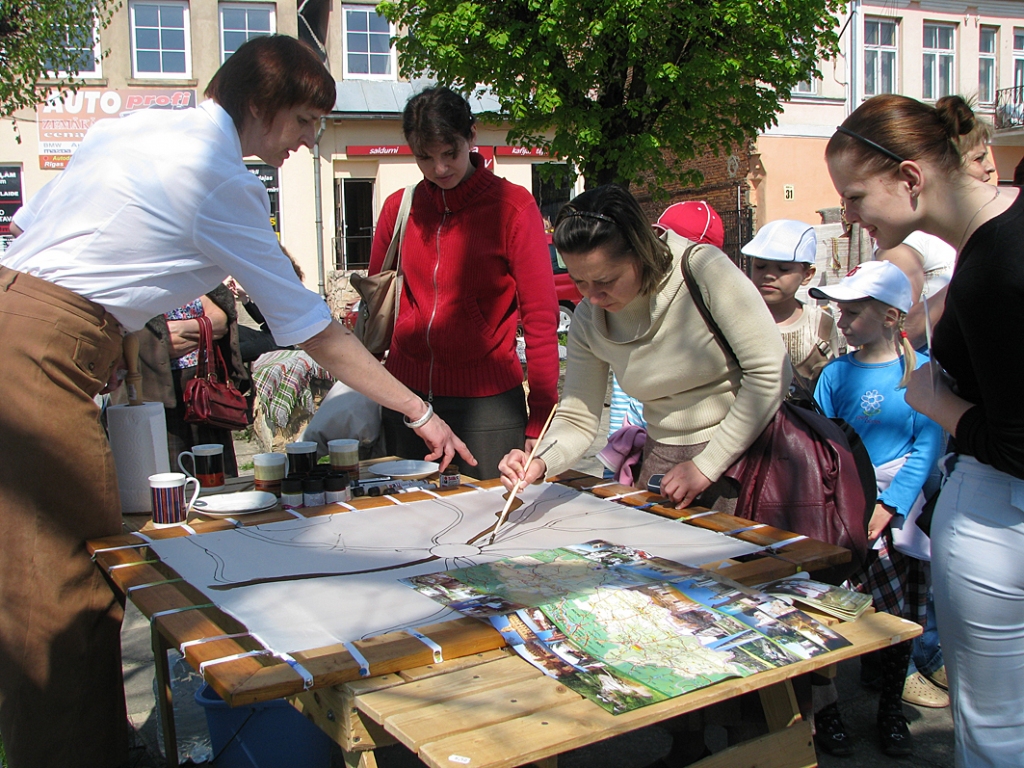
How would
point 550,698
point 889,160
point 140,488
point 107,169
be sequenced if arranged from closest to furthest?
point 550,698, point 889,160, point 107,169, point 140,488

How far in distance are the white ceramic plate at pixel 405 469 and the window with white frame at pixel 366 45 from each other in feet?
47.0

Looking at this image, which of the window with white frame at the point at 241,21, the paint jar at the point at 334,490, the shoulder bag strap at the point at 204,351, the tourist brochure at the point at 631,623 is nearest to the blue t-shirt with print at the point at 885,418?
the tourist brochure at the point at 631,623

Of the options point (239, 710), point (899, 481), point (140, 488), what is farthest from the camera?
point (899, 481)

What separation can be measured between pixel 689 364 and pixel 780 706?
0.89 metres

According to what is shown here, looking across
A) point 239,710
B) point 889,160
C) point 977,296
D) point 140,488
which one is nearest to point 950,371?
point 977,296

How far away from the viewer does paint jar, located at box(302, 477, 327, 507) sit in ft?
7.50

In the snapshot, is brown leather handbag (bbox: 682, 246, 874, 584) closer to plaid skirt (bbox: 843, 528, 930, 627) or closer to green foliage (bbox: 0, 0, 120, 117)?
plaid skirt (bbox: 843, 528, 930, 627)

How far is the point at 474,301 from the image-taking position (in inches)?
111

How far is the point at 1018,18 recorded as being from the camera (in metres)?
19.2

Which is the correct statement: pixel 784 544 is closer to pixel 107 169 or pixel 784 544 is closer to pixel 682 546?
pixel 682 546

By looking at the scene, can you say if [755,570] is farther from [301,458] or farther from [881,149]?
[301,458]

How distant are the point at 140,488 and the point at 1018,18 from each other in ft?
72.3

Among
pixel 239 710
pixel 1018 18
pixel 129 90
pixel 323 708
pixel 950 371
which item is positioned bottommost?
pixel 239 710

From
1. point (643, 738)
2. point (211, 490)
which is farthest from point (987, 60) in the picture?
point (211, 490)
